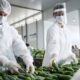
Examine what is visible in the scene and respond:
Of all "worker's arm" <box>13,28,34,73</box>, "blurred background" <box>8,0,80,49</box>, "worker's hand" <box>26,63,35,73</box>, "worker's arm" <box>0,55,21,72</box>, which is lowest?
"worker's hand" <box>26,63,35,73</box>

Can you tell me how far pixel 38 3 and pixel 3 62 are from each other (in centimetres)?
661

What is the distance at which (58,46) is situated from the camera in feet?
8.36

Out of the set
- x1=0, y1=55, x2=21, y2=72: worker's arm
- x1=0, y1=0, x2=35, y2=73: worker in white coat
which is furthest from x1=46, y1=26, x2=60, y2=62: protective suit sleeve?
x1=0, y1=55, x2=21, y2=72: worker's arm

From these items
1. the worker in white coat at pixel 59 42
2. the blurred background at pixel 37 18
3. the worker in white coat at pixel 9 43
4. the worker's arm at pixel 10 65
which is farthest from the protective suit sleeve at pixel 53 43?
the blurred background at pixel 37 18

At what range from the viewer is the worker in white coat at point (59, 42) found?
250cm

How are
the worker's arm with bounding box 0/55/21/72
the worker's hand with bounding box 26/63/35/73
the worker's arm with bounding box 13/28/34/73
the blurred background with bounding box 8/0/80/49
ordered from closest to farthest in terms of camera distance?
1. the worker's arm with bounding box 0/55/21/72
2. the worker's hand with bounding box 26/63/35/73
3. the worker's arm with bounding box 13/28/34/73
4. the blurred background with bounding box 8/0/80/49

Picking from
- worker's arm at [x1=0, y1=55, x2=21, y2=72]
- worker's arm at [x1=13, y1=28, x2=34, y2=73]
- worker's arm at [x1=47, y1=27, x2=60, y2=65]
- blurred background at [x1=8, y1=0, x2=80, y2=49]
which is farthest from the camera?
blurred background at [x1=8, y1=0, x2=80, y2=49]

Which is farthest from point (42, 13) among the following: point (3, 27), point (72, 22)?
point (3, 27)

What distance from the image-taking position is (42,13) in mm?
9242

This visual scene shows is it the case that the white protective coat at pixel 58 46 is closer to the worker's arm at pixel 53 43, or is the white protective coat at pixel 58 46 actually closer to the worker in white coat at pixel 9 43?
the worker's arm at pixel 53 43

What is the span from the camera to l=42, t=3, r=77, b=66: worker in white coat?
2.50 metres

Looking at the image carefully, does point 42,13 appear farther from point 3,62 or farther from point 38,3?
point 3,62

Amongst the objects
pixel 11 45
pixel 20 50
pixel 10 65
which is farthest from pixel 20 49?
pixel 10 65

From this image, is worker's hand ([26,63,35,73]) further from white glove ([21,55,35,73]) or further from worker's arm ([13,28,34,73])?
worker's arm ([13,28,34,73])
